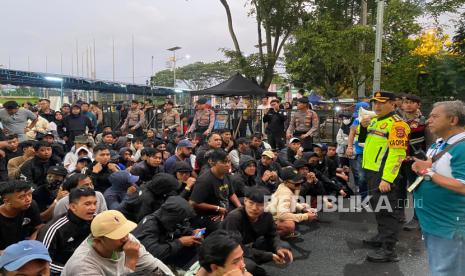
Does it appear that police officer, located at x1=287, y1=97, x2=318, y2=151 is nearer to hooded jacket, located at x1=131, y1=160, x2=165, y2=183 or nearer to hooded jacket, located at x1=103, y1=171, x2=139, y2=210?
hooded jacket, located at x1=131, y1=160, x2=165, y2=183

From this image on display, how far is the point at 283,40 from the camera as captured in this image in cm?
1528

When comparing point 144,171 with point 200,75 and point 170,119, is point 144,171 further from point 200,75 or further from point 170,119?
point 200,75

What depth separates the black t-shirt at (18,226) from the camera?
10.7ft

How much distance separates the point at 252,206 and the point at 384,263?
1709 mm

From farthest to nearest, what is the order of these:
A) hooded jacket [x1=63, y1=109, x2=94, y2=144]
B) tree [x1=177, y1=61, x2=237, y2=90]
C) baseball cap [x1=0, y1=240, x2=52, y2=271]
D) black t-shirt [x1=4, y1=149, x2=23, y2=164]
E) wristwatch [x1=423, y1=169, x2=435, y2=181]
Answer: tree [x1=177, y1=61, x2=237, y2=90] < hooded jacket [x1=63, y1=109, x2=94, y2=144] < black t-shirt [x1=4, y1=149, x2=23, y2=164] < wristwatch [x1=423, y1=169, x2=435, y2=181] < baseball cap [x1=0, y1=240, x2=52, y2=271]

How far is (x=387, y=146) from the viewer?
Result: 13.5 feet

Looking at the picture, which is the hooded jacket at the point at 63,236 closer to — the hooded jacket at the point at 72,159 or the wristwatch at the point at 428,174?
the wristwatch at the point at 428,174

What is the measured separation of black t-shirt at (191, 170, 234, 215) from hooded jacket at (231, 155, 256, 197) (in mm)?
347

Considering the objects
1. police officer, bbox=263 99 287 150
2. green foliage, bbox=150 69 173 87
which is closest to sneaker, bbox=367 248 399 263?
Result: police officer, bbox=263 99 287 150

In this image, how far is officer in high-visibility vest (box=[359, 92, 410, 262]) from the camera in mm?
3980

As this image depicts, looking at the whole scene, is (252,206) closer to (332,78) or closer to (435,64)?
(435,64)

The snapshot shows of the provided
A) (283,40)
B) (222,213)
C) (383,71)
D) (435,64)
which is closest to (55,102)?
(283,40)

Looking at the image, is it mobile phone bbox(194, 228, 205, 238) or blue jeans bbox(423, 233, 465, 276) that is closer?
blue jeans bbox(423, 233, 465, 276)

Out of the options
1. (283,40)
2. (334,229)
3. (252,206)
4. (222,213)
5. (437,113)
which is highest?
(283,40)
